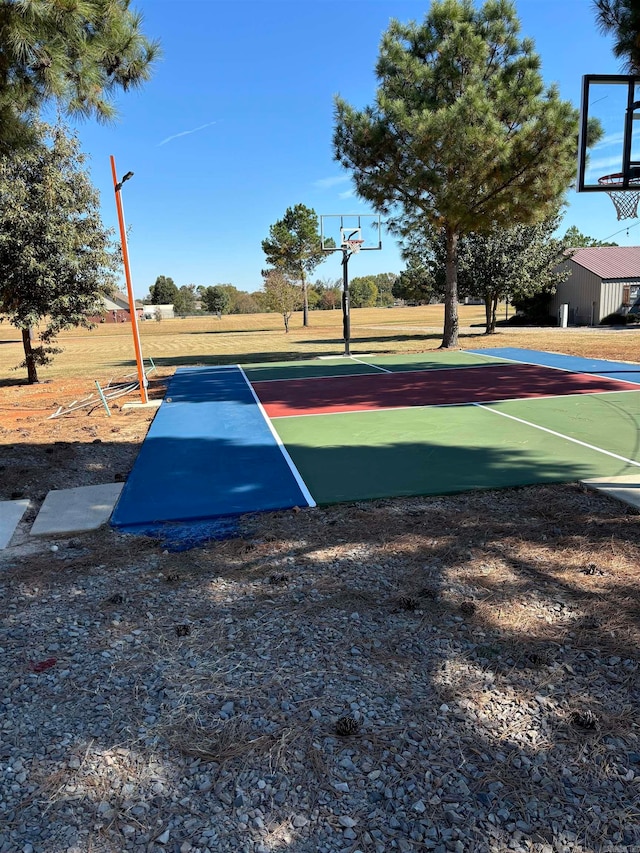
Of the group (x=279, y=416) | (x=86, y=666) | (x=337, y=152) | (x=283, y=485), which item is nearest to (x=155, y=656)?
(x=86, y=666)

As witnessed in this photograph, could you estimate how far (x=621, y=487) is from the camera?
18.1 feet

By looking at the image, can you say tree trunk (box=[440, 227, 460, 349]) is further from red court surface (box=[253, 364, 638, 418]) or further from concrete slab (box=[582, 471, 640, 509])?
concrete slab (box=[582, 471, 640, 509])

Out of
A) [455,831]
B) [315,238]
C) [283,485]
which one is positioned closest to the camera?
[455,831]

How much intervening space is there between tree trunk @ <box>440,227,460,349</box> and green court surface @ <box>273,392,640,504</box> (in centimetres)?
1174

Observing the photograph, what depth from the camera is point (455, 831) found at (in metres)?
1.98

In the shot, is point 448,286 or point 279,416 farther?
point 448,286

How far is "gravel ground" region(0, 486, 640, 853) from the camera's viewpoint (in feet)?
6.70

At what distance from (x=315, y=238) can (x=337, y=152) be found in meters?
31.0

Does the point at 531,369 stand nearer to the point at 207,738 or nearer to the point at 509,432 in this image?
the point at 509,432

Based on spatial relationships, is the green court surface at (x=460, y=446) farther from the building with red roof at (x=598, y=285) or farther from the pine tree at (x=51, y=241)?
the building with red roof at (x=598, y=285)

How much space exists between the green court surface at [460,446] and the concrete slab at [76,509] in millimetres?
1961

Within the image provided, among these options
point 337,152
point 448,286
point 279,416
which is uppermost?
point 337,152

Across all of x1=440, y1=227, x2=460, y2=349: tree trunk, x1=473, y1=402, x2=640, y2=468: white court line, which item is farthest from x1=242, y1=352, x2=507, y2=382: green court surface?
x1=473, y1=402, x2=640, y2=468: white court line

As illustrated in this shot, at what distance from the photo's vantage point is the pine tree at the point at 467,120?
1747 cm
